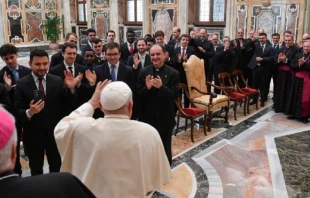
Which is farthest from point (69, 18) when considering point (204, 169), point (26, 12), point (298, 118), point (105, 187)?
point (105, 187)

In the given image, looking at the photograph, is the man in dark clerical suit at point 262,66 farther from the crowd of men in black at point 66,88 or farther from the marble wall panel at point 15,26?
the marble wall panel at point 15,26

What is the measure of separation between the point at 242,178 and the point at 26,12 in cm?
1315

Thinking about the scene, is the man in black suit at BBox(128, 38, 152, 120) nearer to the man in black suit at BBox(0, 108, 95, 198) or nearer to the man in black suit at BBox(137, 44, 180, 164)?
the man in black suit at BBox(137, 44, 180, 164)

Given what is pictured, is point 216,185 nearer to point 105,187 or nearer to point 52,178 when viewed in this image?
point 105,187

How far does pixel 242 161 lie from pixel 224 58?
3.41 m

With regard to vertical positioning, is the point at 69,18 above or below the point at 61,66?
above

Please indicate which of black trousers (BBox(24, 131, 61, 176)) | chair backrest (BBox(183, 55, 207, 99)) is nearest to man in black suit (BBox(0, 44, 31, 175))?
black trousers (BBox(24, 131, 61, 176))

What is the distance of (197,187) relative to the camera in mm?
3896

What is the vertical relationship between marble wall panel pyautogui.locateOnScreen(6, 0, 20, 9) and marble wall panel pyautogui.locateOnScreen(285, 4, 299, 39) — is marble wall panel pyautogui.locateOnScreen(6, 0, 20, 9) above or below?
above

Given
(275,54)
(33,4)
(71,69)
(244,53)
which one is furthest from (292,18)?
(33,4)

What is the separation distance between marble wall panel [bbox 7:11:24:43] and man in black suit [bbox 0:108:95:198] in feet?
47.2

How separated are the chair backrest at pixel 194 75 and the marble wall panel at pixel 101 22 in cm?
A: 862

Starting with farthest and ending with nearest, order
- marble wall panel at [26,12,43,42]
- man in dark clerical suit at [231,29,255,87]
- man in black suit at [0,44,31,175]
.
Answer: marble wall panel at [26,12,43,42] → man in dark clerical suit at [231,29,255,87] → man in black suit at [0,44,31,175]

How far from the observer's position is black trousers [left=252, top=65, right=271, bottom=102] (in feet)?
24.2
